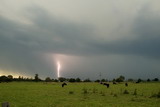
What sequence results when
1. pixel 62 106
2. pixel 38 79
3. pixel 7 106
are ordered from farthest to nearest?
pixel 38 79
pixel 62 106
pixel 7 106

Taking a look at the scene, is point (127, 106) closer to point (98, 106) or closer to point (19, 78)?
point (98, 106)

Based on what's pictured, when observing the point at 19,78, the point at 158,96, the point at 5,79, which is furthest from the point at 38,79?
the point at 158,96

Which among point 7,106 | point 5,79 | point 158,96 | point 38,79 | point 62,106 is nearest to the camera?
point 7,106

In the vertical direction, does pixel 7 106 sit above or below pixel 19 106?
above

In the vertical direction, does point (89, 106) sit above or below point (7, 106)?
below

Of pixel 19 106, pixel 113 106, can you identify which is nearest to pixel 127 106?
pixel 113 106

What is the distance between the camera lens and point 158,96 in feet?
103

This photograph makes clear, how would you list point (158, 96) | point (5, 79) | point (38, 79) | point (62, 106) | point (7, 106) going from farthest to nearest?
point (38, 79), point (5, 79), point (158, 96), point (62, 106), point (7, 106)

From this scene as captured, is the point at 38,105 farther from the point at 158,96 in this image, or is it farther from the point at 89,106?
the point at 158,96

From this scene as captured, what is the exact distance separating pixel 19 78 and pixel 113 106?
165m

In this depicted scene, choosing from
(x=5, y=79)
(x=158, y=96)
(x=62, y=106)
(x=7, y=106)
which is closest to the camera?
(x=7, y=106)

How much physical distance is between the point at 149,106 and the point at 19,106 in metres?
13.7

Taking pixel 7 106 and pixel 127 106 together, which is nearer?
pixel 7 106

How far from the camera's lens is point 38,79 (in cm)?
17712
